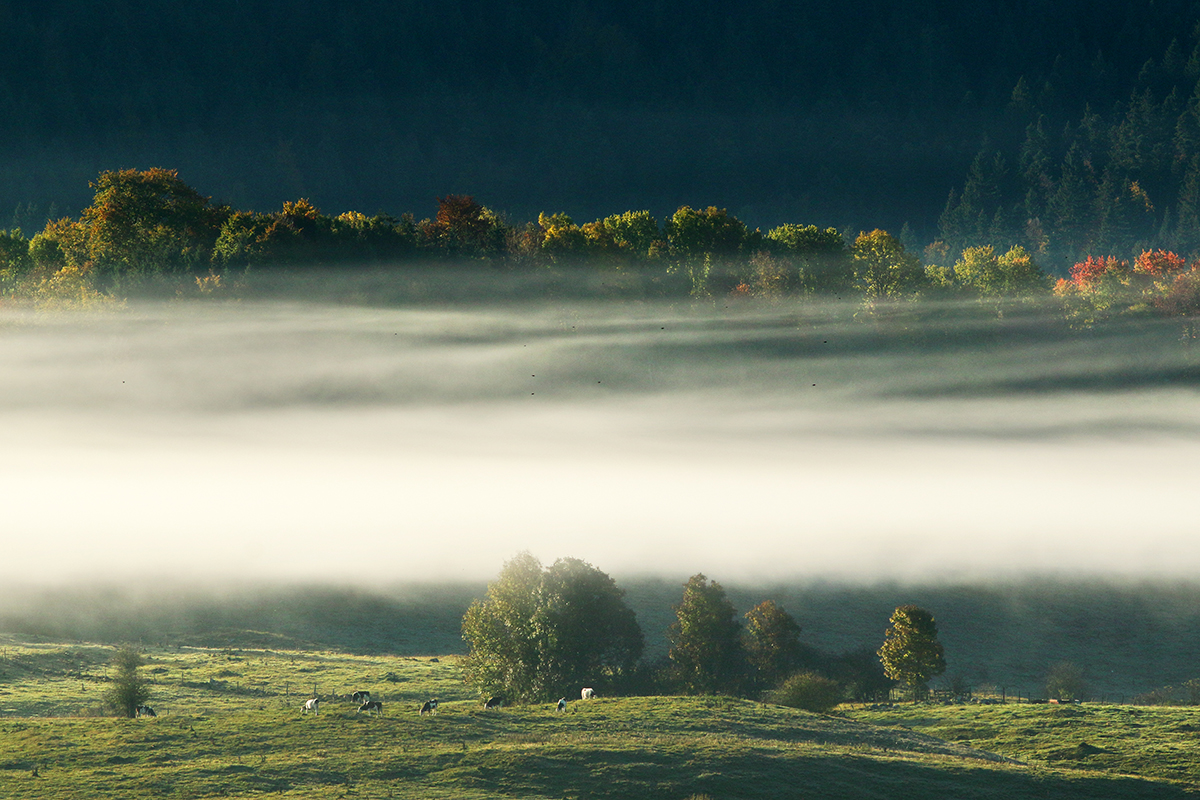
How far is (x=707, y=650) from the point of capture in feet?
390

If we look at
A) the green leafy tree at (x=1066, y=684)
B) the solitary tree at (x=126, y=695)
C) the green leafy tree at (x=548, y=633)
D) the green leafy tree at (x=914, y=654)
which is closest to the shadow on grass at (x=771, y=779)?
the green leafy tree at (x=548, y=633)

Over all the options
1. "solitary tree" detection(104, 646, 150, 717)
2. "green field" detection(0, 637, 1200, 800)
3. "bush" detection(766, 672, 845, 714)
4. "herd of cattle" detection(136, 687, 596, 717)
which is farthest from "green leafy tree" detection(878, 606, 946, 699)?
"solitary tree" detection(104, 646, 150, 717)

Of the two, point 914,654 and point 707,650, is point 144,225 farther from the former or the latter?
point 914,654

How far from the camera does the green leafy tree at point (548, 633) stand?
366 ft

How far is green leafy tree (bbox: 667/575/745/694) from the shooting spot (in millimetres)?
118375

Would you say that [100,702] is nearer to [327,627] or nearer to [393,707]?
[393,707]

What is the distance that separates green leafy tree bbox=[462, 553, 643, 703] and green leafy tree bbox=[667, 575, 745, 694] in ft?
15.5

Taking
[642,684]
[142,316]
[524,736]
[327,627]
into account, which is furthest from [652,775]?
[142,316]

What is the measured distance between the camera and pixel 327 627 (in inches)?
7343

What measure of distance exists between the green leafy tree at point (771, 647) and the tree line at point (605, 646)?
0.11m

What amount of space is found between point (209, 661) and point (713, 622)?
5691 centimetres

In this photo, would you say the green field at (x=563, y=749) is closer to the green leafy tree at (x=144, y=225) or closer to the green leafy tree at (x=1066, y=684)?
the green leafy tree at (x=1066, y=684)

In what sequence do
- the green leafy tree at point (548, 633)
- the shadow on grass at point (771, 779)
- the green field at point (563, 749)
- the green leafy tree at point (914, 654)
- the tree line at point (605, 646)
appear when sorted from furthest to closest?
the green leafy tree at point (914, 654) < the tree line at point (605, 646) < the green leafy tree at point (548, 633) < the shadow on grass at point (771, 779) < the green field at point (563, 749)

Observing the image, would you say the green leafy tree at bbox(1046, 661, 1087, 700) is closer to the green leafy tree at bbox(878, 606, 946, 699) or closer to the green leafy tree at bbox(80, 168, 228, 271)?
the green leafy tree at bbox(878, 606, 946, 699)
